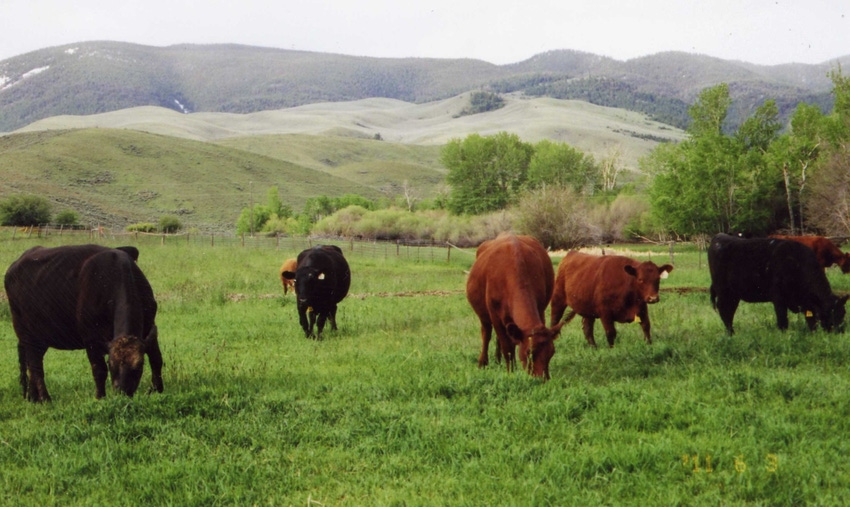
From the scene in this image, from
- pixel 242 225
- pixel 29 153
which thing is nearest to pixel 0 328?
pixel 242 225

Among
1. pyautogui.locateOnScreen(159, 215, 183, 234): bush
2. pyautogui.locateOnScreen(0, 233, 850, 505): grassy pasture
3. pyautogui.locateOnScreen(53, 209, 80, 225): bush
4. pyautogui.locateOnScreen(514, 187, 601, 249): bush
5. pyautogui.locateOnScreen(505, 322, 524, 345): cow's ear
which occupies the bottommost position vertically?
pyautogui.locateOnScreen(159, 215, 183, 234): bush

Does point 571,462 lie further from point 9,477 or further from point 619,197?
point 619,197

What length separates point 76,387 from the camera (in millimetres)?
9859

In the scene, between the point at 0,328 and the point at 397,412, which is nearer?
the point at 397,412

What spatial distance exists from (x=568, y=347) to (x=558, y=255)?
35.7m

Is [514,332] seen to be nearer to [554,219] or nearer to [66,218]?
[554,219]

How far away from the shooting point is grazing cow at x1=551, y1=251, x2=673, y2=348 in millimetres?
11625

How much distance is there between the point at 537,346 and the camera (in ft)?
27.3

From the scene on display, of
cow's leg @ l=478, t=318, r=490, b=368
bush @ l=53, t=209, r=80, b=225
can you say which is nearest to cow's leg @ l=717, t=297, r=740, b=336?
cow's leg @ l=478, t=318, r=490, b=368

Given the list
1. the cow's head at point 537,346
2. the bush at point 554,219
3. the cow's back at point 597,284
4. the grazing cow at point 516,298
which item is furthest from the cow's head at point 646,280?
the bush at point 554,219

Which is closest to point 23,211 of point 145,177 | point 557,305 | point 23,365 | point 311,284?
point 145,177

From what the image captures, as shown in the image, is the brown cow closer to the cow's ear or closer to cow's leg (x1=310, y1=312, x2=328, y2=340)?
cow's leg (x1=310, y1=312, x2=328, y2=340)

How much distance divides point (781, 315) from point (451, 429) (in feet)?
24.7

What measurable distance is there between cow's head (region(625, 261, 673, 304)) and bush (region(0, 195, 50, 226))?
2727 inches
